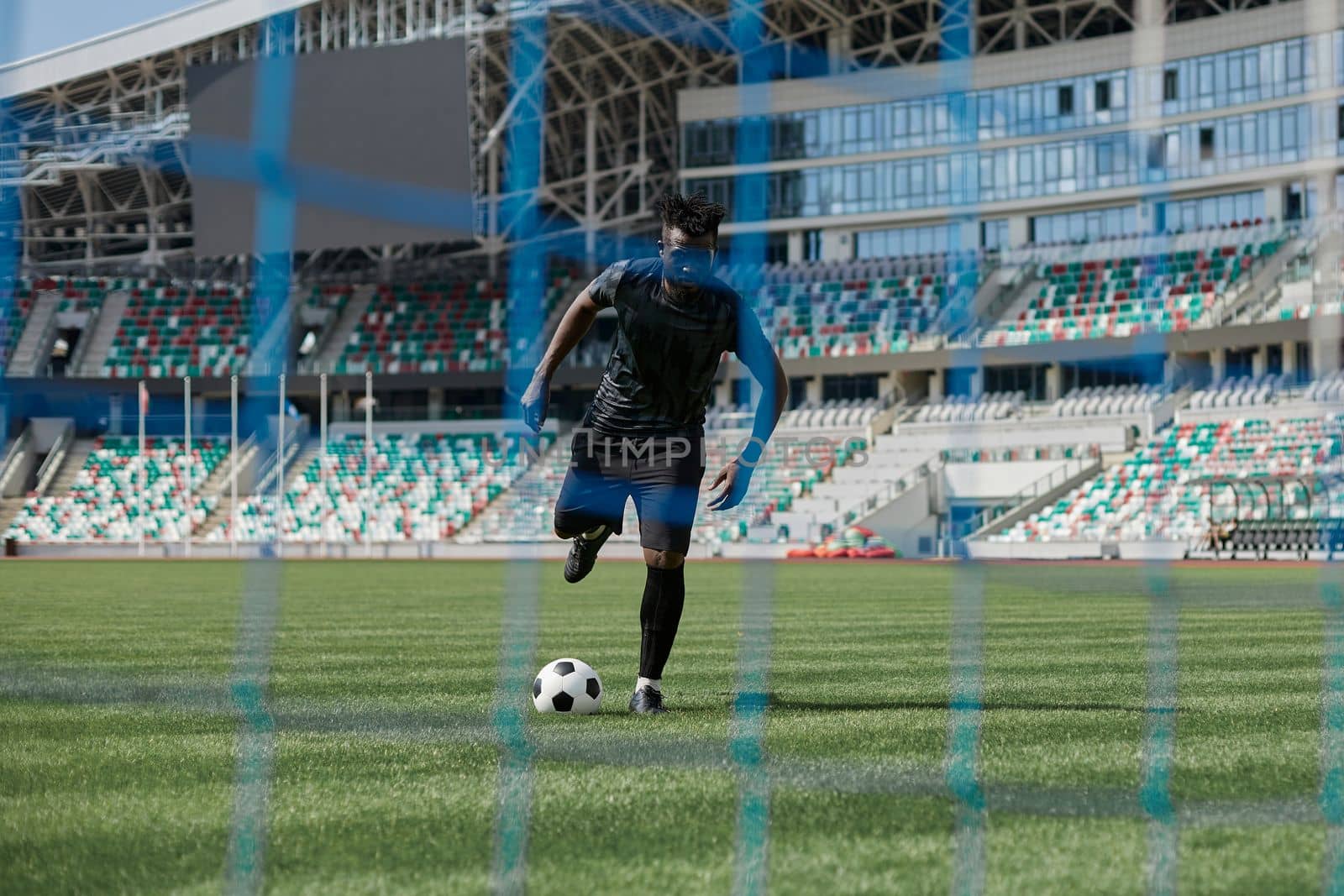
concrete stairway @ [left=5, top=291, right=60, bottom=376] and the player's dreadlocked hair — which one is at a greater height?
concrete stairway @ [left=5, top=291, right=60, bottom=376]

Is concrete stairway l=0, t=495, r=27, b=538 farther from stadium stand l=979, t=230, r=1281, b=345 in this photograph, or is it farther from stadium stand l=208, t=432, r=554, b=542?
stadium stand l=979, t=230, r=1281, b=345

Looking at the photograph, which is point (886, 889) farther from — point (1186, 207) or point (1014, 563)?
point (1186, 207)

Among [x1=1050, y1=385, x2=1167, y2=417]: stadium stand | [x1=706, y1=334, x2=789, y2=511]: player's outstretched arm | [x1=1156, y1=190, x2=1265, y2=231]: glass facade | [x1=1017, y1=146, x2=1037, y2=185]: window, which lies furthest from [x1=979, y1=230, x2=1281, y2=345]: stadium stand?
[x1=706, y1=334, x2=789, y2=511]: player's outstretched arm

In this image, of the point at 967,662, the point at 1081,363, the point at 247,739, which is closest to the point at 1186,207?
the point at 1081,363

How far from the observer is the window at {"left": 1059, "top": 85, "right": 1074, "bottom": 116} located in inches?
1709

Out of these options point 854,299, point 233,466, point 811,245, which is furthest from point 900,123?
point 233,466

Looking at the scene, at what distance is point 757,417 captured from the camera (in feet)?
21.4

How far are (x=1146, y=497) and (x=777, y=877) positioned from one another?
3163 centimetres

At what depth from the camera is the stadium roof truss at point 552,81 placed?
A: 41031 millimetres

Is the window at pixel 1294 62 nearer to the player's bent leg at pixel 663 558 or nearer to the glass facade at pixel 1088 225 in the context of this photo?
the glass facade at pixel 1088 225

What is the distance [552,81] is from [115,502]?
1613cm

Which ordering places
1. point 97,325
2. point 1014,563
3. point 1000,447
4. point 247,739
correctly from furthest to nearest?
point 97,325
point 1000,447
point 1014,563
point 247,739

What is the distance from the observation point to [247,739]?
18.6ft

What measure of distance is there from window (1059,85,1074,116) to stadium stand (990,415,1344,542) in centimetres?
1119
